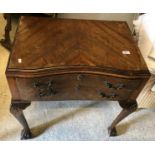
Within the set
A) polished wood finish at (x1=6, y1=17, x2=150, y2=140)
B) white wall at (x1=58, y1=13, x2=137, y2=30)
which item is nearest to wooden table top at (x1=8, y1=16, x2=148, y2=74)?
polished wood finish at (x1=6, y1=17, x2=150, y2=140)

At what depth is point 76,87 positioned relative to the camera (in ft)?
2.90

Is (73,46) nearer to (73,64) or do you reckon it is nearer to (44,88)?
(73,64)

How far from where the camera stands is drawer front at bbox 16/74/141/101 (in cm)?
83

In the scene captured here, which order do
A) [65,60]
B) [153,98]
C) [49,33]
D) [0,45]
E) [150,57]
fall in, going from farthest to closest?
[0,45] → [153,98] → [150,57] → [49,33] → [65,60]

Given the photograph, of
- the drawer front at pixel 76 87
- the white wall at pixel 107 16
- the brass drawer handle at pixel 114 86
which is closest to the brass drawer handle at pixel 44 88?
the drawer front at pixel 76 87

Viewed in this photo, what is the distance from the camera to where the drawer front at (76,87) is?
83 centimetres

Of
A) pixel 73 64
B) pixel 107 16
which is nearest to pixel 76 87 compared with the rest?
pixel 73 64

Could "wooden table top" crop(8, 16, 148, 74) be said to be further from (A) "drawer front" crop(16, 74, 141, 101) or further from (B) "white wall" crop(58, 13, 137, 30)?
(B) "white wall" crop(58, 13, 137, 30)

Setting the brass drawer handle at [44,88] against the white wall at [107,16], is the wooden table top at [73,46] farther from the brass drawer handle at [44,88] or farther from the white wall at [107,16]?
the white wall at [107,16]
